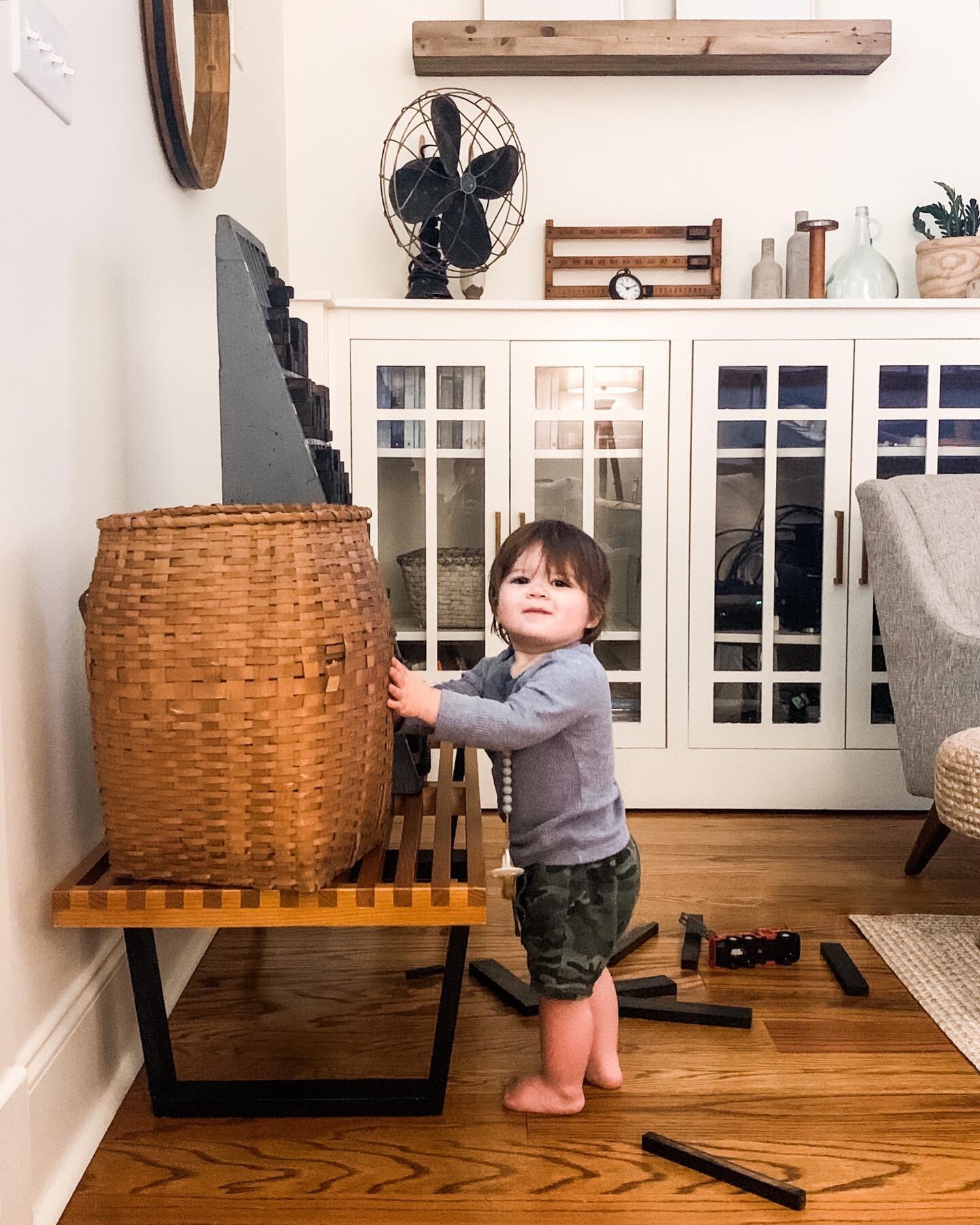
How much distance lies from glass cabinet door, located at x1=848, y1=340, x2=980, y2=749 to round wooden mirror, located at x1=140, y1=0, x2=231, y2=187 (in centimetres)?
158

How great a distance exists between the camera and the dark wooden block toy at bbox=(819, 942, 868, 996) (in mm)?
1774

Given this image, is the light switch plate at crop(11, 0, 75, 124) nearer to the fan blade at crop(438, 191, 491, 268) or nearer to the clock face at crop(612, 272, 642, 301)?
the fan blade at crop(438, 191, 491, 268)

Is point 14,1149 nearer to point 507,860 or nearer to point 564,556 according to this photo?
point 507,860

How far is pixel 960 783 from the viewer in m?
1.79

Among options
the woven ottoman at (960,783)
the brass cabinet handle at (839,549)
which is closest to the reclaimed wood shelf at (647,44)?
the brass cabinet handle at (839,549)

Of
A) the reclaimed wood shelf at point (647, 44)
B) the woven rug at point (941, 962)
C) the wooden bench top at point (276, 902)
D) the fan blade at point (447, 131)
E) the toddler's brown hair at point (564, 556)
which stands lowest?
the woven rug at point (941, 962)

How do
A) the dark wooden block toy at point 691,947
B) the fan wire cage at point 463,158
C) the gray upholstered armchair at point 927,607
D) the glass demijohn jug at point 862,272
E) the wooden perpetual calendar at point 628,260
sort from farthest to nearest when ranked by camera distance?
the wooden perpetual calendar at point 628,260 → the glass demijohn jug at point 862,272 → the fan wire cage at point 463,158 → the gray upholstered armchair at point 927,607 → the dark wooden block toy at point 691,947

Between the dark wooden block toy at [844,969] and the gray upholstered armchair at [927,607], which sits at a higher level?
the gray upholstered armchair at [927,607]

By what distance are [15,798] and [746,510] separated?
2.03 meters

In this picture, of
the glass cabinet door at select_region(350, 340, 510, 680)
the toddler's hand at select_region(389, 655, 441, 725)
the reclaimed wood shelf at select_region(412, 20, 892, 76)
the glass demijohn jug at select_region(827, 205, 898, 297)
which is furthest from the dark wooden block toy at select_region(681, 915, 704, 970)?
the reclaimed wood shelf at select_region(412, 20, 892, 76)

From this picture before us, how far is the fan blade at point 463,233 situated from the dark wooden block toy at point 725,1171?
83.6 inches

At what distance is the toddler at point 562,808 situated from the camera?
1408mm

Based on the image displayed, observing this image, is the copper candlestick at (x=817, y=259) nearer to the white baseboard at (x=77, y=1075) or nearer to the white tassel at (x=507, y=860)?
the white tassel at (x=507, y=860)

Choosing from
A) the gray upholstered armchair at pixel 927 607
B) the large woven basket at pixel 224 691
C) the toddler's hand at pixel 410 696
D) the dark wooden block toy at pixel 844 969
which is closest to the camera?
the large woven basket at pixel 224 691
